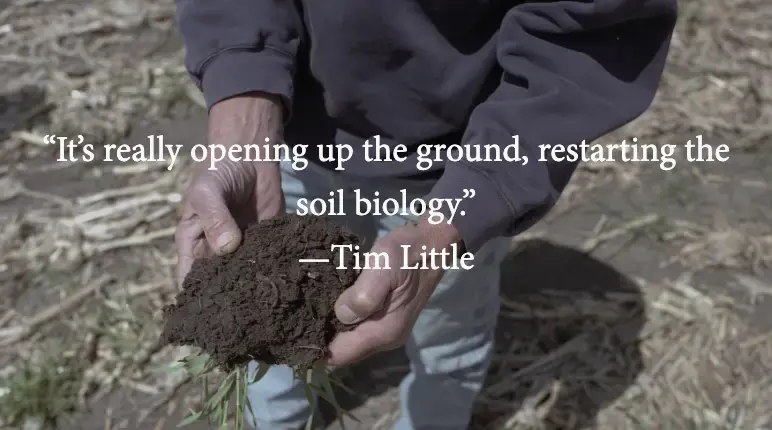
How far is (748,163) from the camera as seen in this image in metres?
3.28

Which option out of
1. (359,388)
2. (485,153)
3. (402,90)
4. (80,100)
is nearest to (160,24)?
(80,100)

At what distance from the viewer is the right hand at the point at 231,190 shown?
144cm

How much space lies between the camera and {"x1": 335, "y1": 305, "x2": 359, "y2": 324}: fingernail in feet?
4.53

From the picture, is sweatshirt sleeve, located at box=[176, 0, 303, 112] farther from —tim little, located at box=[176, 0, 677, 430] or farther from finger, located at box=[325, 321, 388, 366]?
finger, located at box=[325, 321, 388, 366]

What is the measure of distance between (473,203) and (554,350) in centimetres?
139

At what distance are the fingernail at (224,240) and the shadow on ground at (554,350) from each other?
1.15 meters

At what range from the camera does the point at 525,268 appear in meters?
2.91

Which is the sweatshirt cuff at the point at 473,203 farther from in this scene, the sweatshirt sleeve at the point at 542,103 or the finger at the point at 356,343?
the finger at the point at 356,343

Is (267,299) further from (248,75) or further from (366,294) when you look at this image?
(248,75)

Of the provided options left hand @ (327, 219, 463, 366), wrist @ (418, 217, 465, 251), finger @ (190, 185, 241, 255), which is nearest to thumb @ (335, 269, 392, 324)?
left hand @ (327, 219, 463, 366)

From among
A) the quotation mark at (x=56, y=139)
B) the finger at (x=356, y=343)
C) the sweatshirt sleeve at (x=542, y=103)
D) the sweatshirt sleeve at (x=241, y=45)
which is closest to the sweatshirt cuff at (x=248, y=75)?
the sweatshirt sleeve at (x=241, y=45)

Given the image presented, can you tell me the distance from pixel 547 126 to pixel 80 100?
270cm

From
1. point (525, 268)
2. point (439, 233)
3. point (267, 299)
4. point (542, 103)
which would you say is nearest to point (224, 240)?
point (267, 299)

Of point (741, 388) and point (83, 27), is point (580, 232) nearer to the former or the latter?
point (741, 388)
